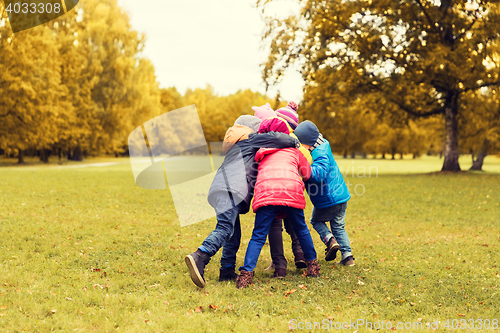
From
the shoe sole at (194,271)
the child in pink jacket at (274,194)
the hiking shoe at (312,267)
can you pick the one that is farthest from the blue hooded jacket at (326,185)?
the shoe sole at (194,271)

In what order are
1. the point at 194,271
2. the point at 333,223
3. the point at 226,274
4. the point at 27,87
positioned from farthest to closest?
the point at 27,87 < the point at 333,223 < the point at 226,274 < the point at 194,271

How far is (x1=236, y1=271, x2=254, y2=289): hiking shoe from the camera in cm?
458

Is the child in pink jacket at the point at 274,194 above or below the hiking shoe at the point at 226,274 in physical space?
above

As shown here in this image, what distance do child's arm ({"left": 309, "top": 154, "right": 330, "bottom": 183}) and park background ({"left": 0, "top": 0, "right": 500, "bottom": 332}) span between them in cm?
128

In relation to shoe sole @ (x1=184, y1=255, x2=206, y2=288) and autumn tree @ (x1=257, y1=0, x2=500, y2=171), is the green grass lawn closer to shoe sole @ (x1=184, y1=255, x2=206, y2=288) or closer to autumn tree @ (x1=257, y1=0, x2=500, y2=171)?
shoe sole @ (x1=184, y1=255, x2=206, y2=288)

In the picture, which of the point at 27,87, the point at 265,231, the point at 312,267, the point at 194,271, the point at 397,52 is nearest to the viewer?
the point at 194,271

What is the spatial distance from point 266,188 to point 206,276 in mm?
1486

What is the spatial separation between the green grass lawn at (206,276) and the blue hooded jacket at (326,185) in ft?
3.15

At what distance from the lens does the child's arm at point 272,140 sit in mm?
4766

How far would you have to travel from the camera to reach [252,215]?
34.5 ft

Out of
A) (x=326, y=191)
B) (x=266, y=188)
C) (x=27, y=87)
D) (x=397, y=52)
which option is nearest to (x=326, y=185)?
(x=326, y=191)

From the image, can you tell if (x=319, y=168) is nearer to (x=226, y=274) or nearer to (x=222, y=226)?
(x=222, y=226)

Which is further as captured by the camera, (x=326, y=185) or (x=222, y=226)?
(x=326, y=185)

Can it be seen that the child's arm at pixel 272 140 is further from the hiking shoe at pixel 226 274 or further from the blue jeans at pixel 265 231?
the hiking shoe at pixel 226 274
